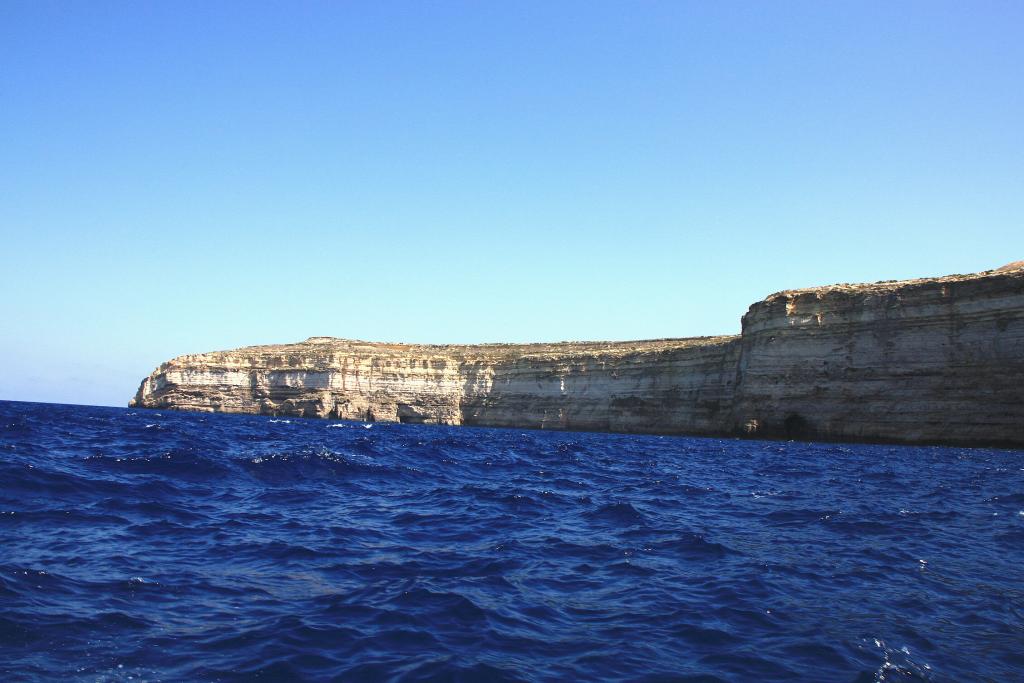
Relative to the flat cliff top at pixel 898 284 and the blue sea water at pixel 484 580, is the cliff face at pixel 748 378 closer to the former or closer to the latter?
the flat cliff top at pixel 898 284

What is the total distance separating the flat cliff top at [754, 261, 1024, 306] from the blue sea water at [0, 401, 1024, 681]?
95.1 ft

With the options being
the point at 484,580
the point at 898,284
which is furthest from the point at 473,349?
the point at 484,580

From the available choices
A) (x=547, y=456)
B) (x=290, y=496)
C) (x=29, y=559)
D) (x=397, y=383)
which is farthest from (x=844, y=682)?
(x=397, y=383)

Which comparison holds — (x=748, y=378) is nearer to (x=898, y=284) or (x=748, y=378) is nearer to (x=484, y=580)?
(x=898, y=284)

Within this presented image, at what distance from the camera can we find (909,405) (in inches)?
1587

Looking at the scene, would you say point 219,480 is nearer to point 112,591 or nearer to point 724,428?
point 112,591

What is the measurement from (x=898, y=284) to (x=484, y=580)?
44114 millimetres

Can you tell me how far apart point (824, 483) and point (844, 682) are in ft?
43.7

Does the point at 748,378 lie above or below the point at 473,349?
below

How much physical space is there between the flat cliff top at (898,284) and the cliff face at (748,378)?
16 cm

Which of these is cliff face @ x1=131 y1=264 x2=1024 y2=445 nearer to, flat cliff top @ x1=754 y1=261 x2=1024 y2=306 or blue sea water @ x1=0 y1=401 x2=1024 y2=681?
flat cliff top @ x1=754 y1=261 x2=1024 y2=306

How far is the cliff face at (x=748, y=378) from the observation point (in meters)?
38.1

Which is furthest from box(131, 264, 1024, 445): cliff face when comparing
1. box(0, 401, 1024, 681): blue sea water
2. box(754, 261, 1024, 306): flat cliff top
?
box(0, 401, 1024, 681): blue sea water

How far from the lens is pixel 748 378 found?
48.5 metres
